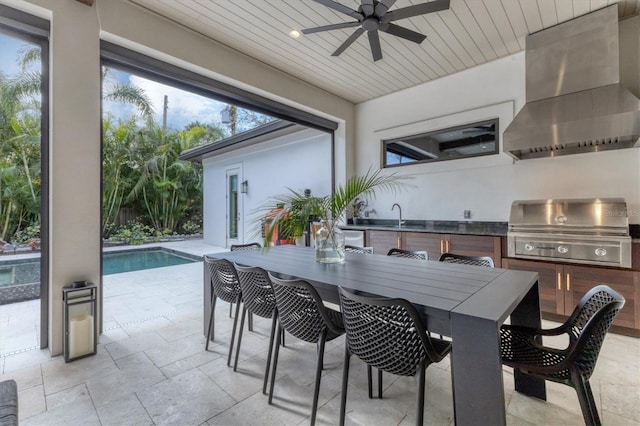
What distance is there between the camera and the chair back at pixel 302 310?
1663mm

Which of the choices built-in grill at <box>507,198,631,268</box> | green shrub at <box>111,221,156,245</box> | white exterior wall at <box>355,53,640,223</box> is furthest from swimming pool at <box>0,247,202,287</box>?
built-in grill at <box>507,198,631,268</box>

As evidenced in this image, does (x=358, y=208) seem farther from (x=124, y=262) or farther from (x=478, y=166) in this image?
(x=124, y=262)

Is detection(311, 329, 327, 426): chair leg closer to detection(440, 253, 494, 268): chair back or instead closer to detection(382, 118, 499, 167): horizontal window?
detection(440, 253, 494, 268): chair back

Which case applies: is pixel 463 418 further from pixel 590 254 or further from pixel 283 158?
pixel 283 158

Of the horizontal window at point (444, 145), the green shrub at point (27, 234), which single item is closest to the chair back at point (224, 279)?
the green shrub at point (27, 234)

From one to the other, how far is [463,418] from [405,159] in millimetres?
4133

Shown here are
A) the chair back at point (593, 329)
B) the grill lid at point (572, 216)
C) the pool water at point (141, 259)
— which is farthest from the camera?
the pool water at point (141, 259)

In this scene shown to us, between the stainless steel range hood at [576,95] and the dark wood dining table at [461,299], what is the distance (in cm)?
188

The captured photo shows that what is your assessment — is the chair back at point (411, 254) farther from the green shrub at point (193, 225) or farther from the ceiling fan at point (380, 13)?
the green shrub at point (193, 225)

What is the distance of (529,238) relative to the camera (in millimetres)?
3141

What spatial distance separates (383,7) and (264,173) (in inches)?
226

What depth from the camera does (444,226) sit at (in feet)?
14.3

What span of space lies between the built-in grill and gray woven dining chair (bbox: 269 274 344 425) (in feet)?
8.20

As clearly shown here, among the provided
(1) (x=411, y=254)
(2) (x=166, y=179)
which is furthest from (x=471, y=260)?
(2) (x=166, y=179)
